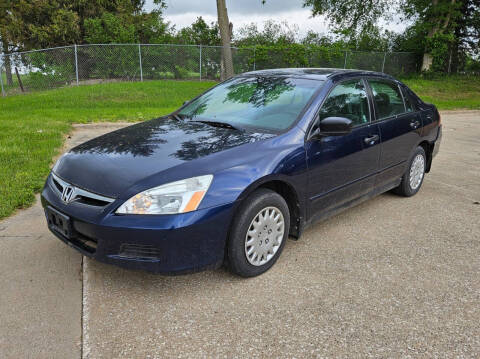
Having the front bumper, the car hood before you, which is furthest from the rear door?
the front bumper

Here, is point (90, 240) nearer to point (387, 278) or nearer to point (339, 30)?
point (387, 278)

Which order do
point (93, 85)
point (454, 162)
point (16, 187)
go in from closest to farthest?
point (16, 187), point (454, 162), point (93, 85)

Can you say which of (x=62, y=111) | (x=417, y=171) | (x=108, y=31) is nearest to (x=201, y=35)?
(x=108, y=31)

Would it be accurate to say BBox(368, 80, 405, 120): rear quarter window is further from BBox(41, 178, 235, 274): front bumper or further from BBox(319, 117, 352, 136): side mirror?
BBox(41, 178, 235, 274): front bumper

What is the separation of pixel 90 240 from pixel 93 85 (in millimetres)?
14272

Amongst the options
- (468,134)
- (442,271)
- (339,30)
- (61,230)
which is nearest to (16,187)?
(61,230)

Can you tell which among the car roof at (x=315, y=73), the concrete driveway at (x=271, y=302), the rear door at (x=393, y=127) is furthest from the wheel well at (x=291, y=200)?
the rear door at (x=393, y=127)

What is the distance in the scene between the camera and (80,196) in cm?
275

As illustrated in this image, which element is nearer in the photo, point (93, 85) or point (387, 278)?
point (387, 278)

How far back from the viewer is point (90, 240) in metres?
2.71

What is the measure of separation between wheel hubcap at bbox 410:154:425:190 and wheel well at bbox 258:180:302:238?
225 cm

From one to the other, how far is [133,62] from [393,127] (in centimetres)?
1477

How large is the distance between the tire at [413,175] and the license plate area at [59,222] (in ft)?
12.3

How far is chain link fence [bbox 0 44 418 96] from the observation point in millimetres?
15125
